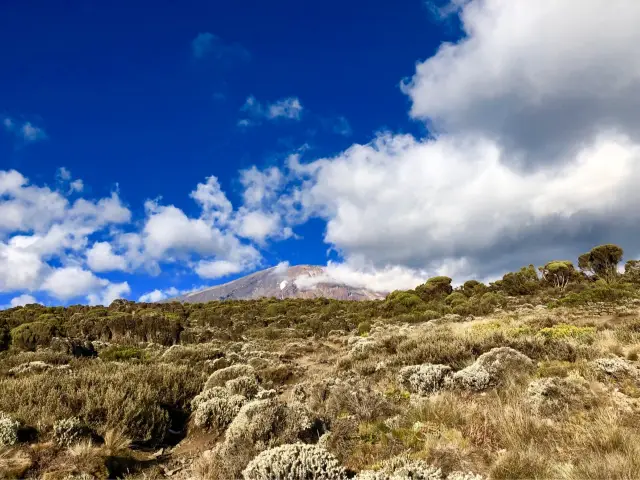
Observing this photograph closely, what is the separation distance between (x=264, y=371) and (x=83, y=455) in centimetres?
822

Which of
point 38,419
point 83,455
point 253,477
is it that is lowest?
point 253,477

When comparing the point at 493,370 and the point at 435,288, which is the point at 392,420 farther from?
the point at 435,288

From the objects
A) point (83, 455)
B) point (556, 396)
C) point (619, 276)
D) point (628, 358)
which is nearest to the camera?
point (83, 455)

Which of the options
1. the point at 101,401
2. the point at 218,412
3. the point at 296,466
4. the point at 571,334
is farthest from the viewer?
the point at 571,334

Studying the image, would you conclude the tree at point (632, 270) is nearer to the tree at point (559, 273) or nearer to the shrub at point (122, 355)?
the tree at point (559, 273)

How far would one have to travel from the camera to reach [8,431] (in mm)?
6000

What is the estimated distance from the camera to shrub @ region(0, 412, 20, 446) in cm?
588

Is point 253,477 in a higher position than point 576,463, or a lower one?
higher

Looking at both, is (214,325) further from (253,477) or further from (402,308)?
(253,477)

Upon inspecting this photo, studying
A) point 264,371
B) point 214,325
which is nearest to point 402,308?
point 214,325

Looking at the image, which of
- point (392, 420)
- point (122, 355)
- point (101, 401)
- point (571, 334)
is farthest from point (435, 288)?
point (101, 401)

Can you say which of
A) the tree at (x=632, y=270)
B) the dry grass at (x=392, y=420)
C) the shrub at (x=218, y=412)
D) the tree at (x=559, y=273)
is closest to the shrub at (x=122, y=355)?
the dry grass at (x=392, y=420)

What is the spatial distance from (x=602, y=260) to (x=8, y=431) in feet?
236

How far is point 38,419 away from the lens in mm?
6742
